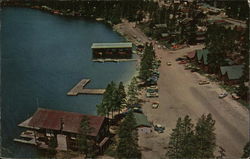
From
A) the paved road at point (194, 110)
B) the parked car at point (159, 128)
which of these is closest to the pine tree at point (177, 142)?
the paved road at point (194, 110)

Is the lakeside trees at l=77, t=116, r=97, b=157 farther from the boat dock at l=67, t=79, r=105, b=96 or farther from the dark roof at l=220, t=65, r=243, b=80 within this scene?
the dark roof at l=220, t=65, r=243, b=80

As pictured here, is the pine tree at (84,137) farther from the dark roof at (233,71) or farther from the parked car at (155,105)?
the dark roof at (233,71)

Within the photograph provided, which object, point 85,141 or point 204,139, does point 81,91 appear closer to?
point 85,141

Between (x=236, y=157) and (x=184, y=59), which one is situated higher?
(x=184, y=59)

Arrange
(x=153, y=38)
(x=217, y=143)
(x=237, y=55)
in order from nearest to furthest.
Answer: (x=217, y=143), (x=237, y=55), (x=153, y=38)

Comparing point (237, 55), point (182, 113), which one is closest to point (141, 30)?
point (237, 55)

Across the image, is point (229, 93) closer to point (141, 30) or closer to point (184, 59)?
point (184, 59)
